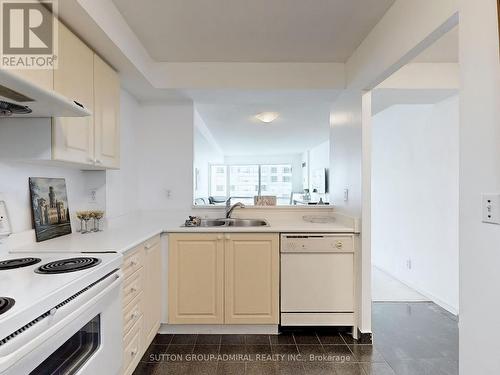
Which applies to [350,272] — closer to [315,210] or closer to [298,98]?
[315,210]

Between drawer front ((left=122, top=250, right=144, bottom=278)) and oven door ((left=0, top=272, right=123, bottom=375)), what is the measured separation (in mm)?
198

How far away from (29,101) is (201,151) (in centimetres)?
574

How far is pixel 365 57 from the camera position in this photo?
2.22 m

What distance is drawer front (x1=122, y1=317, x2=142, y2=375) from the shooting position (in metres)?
1.68

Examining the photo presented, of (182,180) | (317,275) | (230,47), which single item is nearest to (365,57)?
(230,47)

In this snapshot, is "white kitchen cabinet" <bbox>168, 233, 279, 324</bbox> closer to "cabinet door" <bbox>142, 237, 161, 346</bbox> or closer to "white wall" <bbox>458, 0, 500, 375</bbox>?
"cabinet door" <bbox>142, 237, 161, 346</bbox>

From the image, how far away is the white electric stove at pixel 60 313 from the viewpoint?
0.85 meters

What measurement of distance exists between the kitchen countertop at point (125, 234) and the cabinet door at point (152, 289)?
0.13m

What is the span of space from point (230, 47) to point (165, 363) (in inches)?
94.8

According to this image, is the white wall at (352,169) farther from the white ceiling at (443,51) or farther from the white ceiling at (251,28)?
the white ceiling at (443,51)

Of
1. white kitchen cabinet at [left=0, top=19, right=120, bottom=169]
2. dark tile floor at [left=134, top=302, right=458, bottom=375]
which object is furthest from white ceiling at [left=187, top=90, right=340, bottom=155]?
dark tile floor at [left=134, top=302, right=458, bottom=375]

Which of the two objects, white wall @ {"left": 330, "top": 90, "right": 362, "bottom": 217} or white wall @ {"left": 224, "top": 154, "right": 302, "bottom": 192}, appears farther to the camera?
white wall @ {"left": 224, "top": 154, "right": 302, "bottom": 192}

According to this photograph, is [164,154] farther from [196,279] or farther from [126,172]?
[196,279]

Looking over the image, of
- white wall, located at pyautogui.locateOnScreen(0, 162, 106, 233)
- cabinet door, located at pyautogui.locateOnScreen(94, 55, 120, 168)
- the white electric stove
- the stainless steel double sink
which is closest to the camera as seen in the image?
the white electric stove
